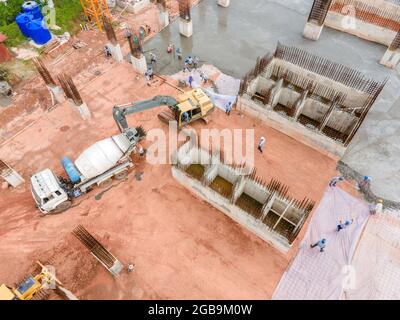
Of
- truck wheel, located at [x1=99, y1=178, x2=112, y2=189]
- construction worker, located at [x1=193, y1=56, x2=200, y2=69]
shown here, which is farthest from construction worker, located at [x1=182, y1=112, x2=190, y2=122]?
construction worker, located at [x1=193, y1=56, x2=200, y2=69]

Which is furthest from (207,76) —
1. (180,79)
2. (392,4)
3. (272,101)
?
(392,4)

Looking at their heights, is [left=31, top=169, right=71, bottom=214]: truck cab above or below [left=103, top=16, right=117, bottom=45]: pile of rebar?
below

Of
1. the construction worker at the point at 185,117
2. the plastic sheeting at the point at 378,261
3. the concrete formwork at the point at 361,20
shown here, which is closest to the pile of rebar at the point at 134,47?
the construction worker at the point at 185,117

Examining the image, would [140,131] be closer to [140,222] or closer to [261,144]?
[140,222]

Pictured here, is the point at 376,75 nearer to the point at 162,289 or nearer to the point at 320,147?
the point at 320,147

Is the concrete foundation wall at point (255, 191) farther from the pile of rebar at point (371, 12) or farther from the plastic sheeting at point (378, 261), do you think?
the pile of rebar at point (371, 12)

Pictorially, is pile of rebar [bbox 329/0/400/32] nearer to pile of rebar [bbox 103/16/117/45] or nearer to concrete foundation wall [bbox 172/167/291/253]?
pile of rebar [bbox 103/16/117/45]
